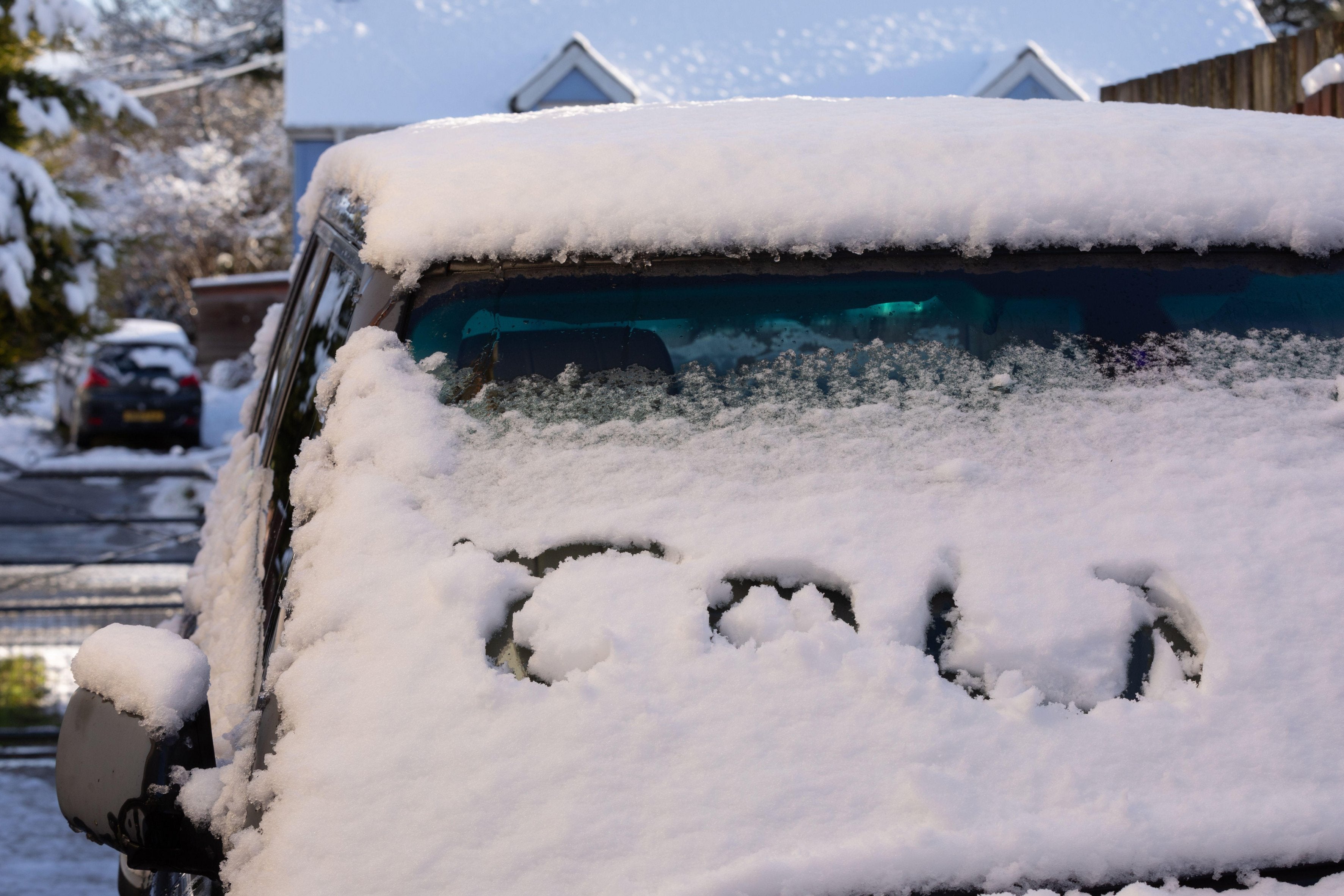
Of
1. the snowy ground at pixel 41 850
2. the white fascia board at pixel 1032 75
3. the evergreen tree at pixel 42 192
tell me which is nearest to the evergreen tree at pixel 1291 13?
the white fascia board at pixel 1032 75

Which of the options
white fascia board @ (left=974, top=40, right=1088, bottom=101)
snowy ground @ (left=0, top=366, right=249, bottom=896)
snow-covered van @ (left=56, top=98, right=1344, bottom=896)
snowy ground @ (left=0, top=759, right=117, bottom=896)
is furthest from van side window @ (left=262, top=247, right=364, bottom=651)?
white fascia board @ (left=974, top=40, right=1088, bottom=101)

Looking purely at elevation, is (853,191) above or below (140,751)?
above

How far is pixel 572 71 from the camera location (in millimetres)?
16062

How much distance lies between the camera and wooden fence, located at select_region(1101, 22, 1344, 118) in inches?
198

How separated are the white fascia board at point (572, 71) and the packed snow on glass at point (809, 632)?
15058 mm

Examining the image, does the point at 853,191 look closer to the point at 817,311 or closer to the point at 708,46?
the point at 817,311

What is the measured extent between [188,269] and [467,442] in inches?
1139

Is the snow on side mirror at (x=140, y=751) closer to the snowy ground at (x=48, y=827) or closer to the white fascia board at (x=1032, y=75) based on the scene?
the snowy ground at (x=48, y=827)

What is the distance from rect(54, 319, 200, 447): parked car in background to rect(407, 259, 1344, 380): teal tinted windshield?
46.6 feet

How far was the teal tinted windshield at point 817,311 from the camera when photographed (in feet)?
4.76

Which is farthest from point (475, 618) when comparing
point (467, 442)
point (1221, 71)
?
point (1221, 71)

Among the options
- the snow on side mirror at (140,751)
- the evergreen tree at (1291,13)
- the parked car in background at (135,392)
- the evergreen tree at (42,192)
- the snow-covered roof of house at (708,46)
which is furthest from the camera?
the evergreen tree at (1291,13)

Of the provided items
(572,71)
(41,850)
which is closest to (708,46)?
(572,71)

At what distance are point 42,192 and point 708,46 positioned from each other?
940cm
